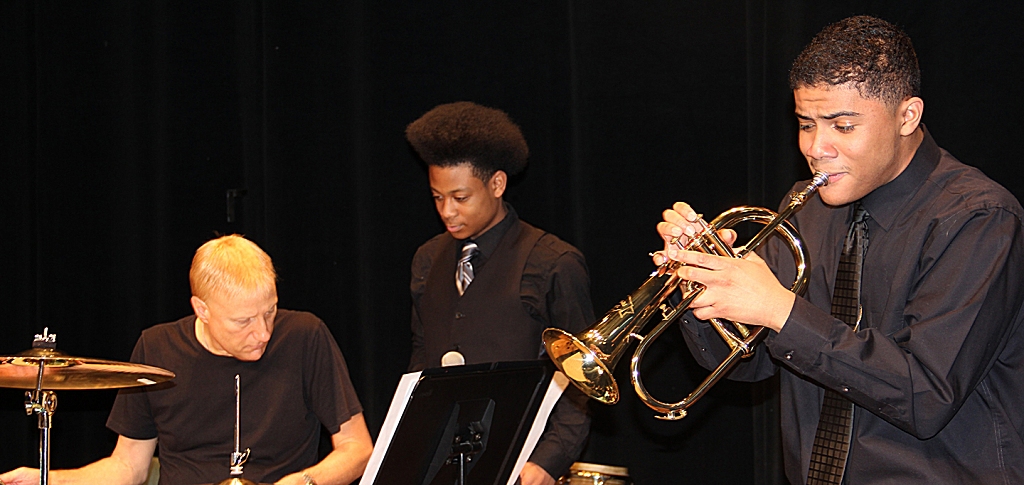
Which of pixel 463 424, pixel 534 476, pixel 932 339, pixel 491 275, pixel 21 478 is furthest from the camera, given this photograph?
pixel 491 275

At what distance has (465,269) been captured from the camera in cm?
307

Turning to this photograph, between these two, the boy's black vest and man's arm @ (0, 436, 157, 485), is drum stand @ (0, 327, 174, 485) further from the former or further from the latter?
the boy's black vest

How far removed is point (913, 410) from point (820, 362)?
16cm

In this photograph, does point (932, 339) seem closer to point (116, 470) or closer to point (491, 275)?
point (491, 275)

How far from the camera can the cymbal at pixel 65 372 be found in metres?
2.13

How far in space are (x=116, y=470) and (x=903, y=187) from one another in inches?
78.2

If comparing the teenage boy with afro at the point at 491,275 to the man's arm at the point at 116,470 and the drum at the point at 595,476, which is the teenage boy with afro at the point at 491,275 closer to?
the drum at the point at 595,476

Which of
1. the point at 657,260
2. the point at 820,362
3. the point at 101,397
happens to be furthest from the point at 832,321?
the point at 101,397

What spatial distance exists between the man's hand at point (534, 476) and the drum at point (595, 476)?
0.10 m

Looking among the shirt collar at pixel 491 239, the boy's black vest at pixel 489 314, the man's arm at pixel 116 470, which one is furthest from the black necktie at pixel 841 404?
the man's arm at pixel 116 470

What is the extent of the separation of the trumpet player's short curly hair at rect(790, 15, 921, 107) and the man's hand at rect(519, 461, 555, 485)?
137 cm

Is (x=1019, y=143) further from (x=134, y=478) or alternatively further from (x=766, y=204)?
(x=134, y=478)

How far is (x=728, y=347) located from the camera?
2078 millimetres

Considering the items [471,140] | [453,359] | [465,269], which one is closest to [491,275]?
[465,269]
